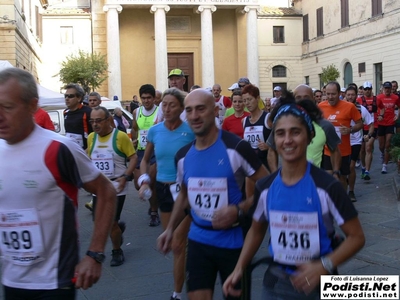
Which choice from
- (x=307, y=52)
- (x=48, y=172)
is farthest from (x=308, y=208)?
(x=307, y=52)

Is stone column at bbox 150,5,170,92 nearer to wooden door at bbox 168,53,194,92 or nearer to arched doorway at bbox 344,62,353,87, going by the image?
wooden door at bbox 168,53,194,92

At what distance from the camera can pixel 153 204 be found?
8.47m

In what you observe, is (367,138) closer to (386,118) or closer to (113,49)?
(386,118)

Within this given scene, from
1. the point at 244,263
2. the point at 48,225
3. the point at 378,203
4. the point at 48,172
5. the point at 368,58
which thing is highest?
the point at 368,58

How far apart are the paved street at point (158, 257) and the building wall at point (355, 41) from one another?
964 inches

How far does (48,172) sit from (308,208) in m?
1.26

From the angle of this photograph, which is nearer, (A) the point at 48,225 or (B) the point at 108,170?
(A) the point at 48,225

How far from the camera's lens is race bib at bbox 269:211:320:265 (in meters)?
2.69

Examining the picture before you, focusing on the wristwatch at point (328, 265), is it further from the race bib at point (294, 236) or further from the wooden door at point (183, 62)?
the wooden door at point (183, 62)

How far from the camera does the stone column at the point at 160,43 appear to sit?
37.2 metres

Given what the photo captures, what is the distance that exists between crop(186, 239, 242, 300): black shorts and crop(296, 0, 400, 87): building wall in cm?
2989

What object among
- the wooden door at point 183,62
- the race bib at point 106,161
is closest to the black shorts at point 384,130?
the race bib at point 106,161

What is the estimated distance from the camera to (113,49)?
1473 inches

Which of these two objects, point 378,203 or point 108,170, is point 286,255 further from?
point 378,203
